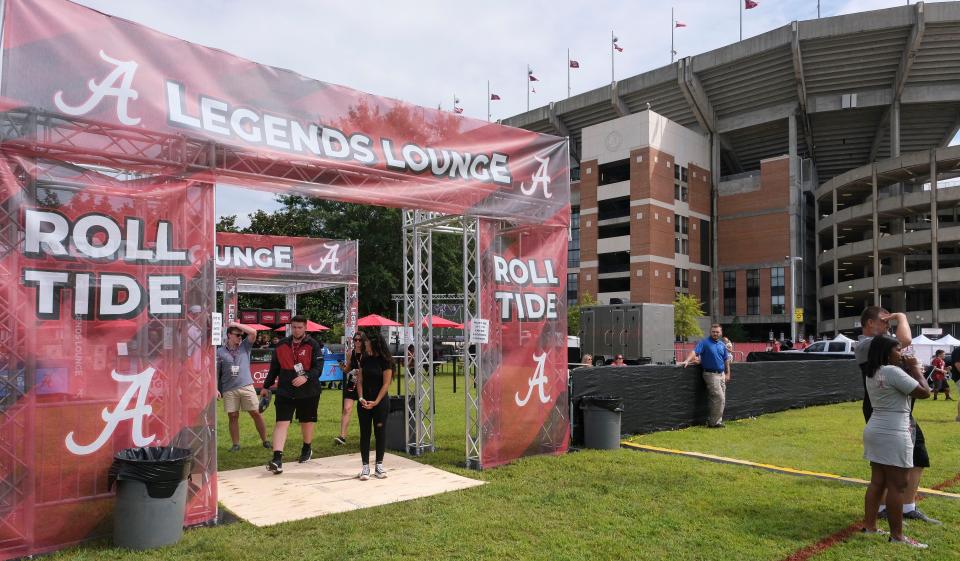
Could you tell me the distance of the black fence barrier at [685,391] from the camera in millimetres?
10484

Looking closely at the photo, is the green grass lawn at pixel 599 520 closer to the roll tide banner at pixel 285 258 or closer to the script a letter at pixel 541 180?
the script a letter at pixel 541 180

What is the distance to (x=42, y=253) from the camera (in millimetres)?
5184

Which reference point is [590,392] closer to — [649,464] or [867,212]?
[649,464]

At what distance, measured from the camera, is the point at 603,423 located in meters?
9.74

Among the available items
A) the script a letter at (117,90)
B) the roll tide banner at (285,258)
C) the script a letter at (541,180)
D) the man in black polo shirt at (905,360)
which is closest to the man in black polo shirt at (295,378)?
the script a letter at (117,90)

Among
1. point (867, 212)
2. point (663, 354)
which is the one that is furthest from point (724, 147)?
point (663, 354)

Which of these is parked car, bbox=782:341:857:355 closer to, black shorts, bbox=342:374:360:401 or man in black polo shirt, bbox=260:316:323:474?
black shorts, bbox=342:374:360:401

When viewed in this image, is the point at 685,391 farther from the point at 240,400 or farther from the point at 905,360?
the point at 240,400

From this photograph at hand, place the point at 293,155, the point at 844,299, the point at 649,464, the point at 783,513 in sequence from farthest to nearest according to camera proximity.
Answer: the point at 844,299
the point at 649,464
the point at 293,155
the point at 783,513

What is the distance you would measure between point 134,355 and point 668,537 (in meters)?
4.82

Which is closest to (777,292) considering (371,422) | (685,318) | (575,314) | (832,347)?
(685,318)

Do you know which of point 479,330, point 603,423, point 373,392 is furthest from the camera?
point 603,423

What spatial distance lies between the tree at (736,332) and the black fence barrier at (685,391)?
44145 millimetres

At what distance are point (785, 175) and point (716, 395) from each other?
54.7m
